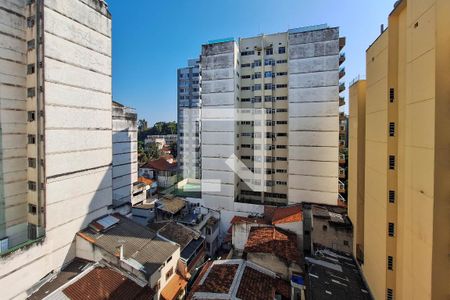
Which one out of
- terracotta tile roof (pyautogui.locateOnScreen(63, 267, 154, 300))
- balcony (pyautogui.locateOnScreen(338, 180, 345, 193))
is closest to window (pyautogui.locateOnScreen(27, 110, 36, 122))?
terracotta tile roof (pyautogui.locateOnScreen(63, 267, 154, 300))

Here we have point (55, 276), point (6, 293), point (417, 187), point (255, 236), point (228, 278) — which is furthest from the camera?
point (255, 236)

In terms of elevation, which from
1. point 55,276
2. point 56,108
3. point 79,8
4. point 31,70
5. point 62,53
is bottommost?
point 55,276

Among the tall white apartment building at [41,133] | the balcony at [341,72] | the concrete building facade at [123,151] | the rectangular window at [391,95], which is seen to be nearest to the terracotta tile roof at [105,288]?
the tall white apartment building at [41,133]

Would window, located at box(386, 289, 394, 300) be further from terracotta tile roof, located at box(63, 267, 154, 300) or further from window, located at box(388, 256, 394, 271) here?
terracotta tile roof, located at box(63, 267, 154, 300)

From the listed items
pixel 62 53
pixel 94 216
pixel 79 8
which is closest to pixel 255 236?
pixel 94 216

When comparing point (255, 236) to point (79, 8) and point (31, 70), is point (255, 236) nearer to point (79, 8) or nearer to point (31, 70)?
point (31, 70)

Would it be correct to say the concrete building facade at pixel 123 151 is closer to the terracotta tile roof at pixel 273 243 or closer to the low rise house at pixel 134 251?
the low rise house at pixel 134 251

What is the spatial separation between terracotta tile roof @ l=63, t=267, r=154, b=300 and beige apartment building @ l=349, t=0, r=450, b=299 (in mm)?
13934

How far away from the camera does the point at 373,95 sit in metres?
13.5

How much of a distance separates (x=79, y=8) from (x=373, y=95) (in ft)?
76.8

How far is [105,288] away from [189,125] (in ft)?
131

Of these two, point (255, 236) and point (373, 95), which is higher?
point (373, 95)

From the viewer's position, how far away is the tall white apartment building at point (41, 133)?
52.4ft

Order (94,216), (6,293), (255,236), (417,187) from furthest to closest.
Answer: (94,216) → (255,236) → (6,293) → (417,187)
